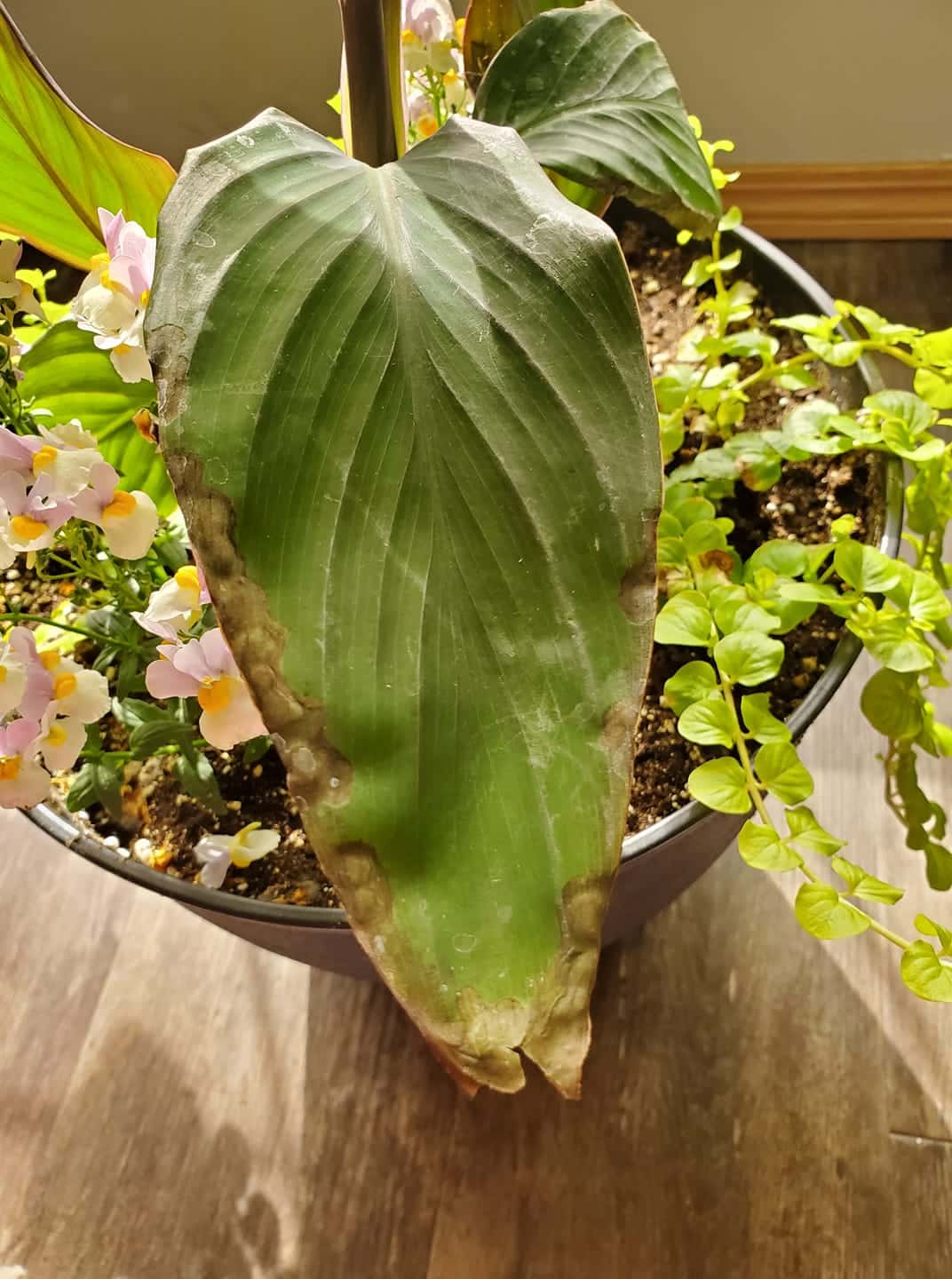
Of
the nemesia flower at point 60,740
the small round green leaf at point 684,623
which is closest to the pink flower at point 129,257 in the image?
the nemesia flower at point 60,740

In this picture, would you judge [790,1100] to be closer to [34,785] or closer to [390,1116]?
[390,1116]

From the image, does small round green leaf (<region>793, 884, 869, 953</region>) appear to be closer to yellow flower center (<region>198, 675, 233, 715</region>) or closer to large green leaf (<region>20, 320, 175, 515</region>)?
yellow flower center (<region>198, 675, 233, 715</region>)

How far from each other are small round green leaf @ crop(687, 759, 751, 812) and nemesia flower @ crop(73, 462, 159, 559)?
0.99ft

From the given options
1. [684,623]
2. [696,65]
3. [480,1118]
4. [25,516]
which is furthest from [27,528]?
[696,65]

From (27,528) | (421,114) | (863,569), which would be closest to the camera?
(27,528)

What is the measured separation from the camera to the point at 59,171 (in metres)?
0.58

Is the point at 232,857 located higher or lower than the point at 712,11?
lower

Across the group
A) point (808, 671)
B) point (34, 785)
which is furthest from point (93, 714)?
point (808, 671)

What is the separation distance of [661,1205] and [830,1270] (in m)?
0.12

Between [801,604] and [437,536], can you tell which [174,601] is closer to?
[437,536]

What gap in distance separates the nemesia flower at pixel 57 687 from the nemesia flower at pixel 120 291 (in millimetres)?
149

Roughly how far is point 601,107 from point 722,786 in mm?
361

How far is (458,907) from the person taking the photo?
0.33 metres

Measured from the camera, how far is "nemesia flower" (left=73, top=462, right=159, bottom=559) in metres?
0.49
